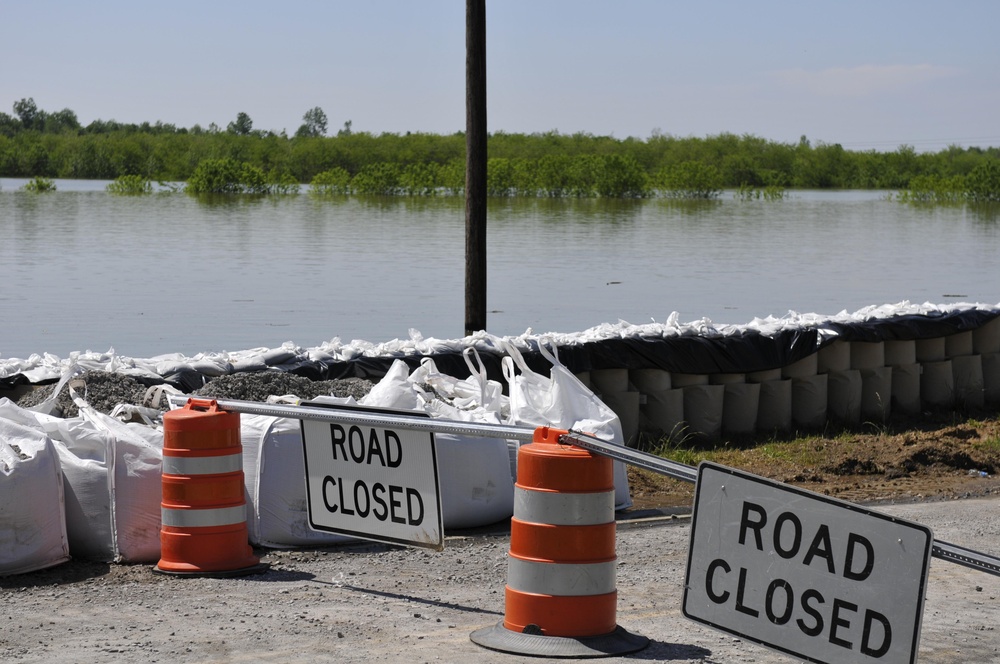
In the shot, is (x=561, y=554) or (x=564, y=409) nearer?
(x=561, y=554)

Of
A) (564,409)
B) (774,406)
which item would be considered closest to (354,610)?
(564,409)

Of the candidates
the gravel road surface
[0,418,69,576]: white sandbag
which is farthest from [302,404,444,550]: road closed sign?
[0,418,69,576]: white sandbag

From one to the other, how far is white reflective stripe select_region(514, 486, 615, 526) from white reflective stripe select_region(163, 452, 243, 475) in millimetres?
2105

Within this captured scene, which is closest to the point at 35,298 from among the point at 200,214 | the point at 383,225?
the point at 383,225

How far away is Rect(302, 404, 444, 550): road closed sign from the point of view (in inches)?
250

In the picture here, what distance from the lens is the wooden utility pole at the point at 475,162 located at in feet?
41.7

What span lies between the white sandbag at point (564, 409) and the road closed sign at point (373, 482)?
6.98ft

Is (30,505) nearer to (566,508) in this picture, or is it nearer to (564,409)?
(566,508)

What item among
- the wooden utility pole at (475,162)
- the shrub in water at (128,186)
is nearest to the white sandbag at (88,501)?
the wooden utility pole at (475,162)

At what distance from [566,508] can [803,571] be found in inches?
43.9

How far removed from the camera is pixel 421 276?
30.2m

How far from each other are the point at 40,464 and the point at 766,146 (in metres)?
88.6

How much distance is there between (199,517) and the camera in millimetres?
6840

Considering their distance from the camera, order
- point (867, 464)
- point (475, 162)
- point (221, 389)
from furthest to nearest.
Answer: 1. point (475, 162)
2. point (867, 464)
3. point (221, 389)
